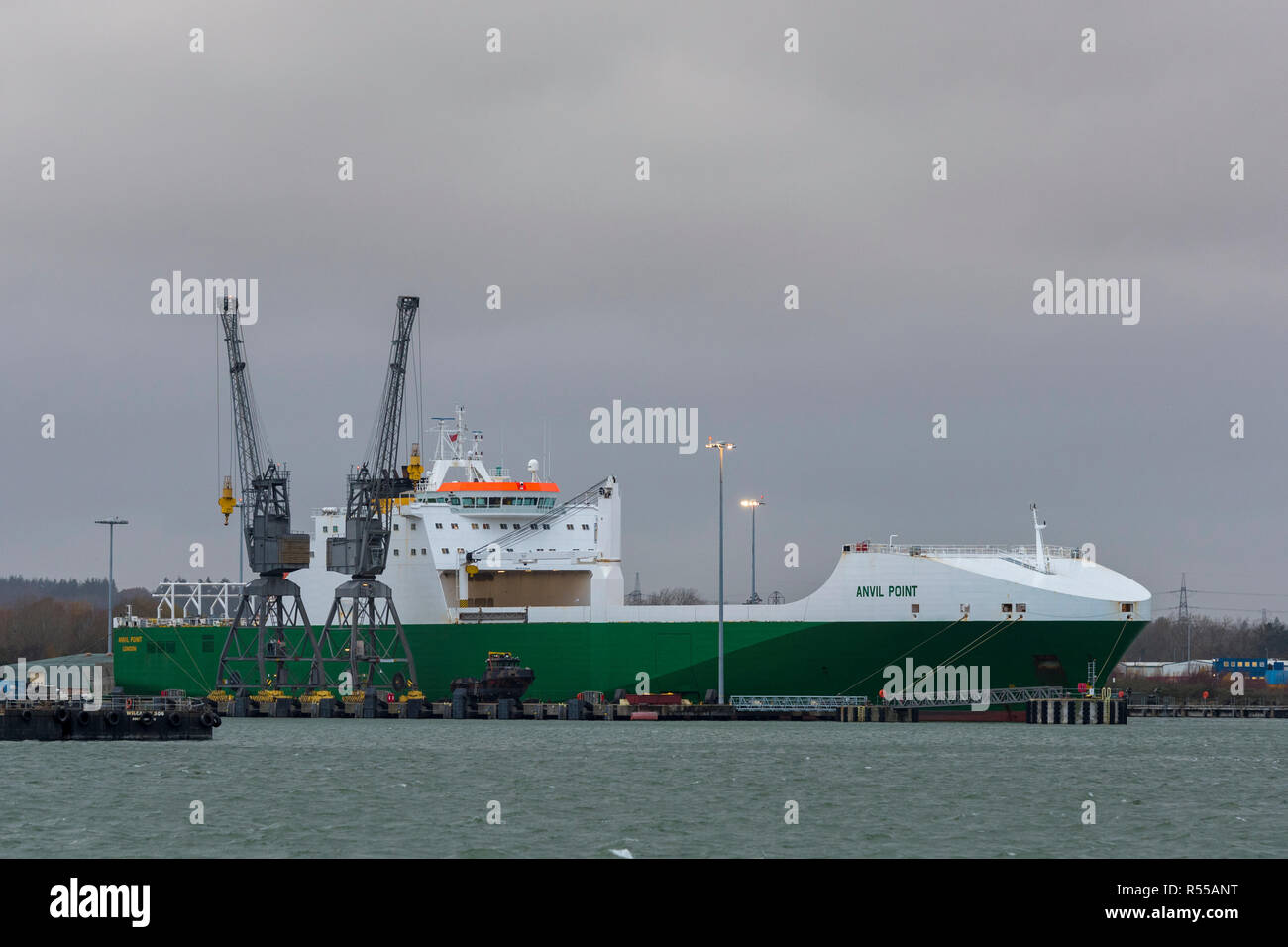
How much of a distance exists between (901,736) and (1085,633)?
10.8 meters

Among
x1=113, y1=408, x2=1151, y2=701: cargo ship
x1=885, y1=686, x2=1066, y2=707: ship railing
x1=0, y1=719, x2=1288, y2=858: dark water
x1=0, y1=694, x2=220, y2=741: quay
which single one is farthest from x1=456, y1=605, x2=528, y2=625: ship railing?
x1=0, y1=694, x2=220, y2=741: quay

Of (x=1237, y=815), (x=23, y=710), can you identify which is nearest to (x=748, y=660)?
(x=23, y=710)

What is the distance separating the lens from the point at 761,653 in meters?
73.8

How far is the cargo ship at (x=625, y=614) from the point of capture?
71.1m

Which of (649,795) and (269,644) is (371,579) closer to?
(269,644)

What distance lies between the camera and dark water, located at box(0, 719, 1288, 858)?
3378 cm

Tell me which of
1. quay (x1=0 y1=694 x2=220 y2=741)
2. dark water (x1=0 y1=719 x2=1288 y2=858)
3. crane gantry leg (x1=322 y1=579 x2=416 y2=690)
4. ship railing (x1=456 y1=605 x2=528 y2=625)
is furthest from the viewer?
crane gantry leg (x1=322 y1=579 x2=416 y2=690)

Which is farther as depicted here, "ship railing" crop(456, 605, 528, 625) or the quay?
"ship railing" crop(456, 605, 528, 625)

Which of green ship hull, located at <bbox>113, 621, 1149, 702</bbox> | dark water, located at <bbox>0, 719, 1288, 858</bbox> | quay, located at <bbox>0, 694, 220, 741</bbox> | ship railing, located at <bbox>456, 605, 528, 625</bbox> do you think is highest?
ship railing, located at <bbox>456, 605, 528, 625</bbox>

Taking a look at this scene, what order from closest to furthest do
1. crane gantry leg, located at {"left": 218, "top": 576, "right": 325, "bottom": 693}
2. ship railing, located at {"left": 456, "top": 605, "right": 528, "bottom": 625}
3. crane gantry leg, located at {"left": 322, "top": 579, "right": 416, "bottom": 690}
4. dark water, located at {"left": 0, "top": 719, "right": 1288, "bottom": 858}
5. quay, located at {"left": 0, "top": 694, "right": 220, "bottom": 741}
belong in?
dark water, located at {"left": 0, "top": 719, "right": 1288, "bottom": 858} → quay, located at {"left": 0, "top": 694, "right": 220, "bottom": 741} → ship railing, located at {"left": 456, "top": 605, "right": 528, "bottom": 625} → crane gantry leg, located at {"left": 322, "top": 579, "right": 416, "bottom": 690} → crane gantry leg, located at {"left": 218, "top": 576, "right": 325, "bottom": 693}

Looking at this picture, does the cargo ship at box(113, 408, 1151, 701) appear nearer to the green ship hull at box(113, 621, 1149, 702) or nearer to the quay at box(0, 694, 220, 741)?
the green ship hull at box(113, 621, 1149, 702)

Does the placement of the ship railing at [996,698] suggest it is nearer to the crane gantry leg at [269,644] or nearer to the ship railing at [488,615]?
the ship railing at [488,615]

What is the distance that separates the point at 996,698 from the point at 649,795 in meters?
32.8

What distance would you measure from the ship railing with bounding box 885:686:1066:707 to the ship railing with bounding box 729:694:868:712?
1.82 m
